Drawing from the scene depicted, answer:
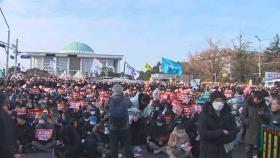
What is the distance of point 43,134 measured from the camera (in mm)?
14305

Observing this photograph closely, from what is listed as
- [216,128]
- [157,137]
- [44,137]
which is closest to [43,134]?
[44,137]

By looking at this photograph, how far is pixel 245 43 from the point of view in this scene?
3034 inches

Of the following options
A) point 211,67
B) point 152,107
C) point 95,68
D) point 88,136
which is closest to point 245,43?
point 211,67

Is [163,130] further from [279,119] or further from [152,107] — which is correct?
[279,119]

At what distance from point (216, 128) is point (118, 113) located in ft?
12.0

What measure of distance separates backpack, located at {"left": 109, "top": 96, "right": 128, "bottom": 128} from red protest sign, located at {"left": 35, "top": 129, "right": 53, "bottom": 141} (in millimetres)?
4475

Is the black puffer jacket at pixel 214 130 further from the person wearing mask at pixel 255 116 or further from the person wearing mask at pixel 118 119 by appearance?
the person wearing mask at pixel 118 119

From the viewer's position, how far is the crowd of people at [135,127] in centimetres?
704

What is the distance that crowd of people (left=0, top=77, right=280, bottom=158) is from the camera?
277 inches

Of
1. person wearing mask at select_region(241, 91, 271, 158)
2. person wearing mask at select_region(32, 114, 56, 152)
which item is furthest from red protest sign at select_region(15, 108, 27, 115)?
person wearing mask at select_region(241, 91, 271, 158)

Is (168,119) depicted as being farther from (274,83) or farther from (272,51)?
(272,51)

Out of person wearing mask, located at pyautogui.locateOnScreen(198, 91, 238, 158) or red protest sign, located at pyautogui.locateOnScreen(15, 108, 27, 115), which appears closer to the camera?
person wearing mask, located at pyautogui.locateOnScreen(198, 91, 238, 158)

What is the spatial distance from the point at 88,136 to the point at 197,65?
7888 cm

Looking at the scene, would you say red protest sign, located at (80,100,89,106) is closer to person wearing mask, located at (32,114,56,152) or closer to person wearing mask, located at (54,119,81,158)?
person wearing mask, located at (32,114,56,152)
